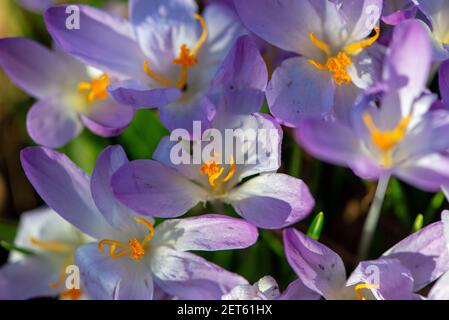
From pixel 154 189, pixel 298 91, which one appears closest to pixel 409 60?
pixel 298 91

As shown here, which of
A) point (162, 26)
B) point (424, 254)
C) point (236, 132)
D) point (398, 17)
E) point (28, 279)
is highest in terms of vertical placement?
point (398, 17)

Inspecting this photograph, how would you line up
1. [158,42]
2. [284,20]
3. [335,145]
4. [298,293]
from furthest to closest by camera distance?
[158,42], [284,20], [298,293], [335,145]

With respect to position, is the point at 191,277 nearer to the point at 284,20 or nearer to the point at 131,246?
the point at 131,246

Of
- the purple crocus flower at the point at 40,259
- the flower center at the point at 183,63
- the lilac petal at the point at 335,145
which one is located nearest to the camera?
the lilac petal at the point at 335,145

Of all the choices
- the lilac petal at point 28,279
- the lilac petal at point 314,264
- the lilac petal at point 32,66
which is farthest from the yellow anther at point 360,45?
the lilac petal at point 28,279

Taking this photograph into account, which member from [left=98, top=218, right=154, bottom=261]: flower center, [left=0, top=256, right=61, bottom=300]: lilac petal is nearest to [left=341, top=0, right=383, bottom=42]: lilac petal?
[left=98, top=218, right=154, bottom=261]: flower center

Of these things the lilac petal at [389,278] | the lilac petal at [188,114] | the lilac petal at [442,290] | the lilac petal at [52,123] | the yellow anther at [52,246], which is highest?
the lilac petal at [188,114]

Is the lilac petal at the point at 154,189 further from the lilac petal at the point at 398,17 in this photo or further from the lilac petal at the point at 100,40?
the lilac petal at the point at 398,17
